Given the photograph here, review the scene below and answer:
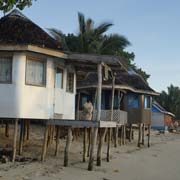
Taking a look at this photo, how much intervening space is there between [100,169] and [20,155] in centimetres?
377

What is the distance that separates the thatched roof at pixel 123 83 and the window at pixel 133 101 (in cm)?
74

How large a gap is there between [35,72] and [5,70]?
1231mm

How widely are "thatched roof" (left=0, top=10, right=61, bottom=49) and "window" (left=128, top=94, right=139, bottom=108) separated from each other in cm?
1774

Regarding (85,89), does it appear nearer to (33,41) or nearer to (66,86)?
(66,86)

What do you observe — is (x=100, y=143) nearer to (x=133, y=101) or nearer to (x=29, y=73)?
(x=29, y=73)

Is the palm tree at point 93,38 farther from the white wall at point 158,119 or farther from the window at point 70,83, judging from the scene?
the white wall at point 158,119

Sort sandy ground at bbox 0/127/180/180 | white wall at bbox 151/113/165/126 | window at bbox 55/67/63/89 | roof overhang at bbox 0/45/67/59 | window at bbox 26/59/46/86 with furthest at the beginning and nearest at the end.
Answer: white wall at bbox 151/113/165/126
window at bbox 55/67/63/89
window at bbox 26/59/46/86
roof overhang at bbox 0/45/67/59
sandy ground at bbox 0/127/180/180

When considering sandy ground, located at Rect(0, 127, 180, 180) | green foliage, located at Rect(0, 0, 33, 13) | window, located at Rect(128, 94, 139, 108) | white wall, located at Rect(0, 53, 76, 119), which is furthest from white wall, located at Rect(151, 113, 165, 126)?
green foliage, located at Rect(0, 0, 33, 13)

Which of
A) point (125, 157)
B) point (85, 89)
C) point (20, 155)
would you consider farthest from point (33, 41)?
point (85, 89)

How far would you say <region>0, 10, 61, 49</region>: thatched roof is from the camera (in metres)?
19.4

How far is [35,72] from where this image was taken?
1967 centimetres

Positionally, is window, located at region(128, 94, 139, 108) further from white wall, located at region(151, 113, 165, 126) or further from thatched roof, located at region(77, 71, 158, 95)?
white wall, located at region(151, 113, 165, 126)

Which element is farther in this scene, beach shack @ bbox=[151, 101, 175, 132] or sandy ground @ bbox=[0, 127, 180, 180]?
beach shack @ bbox=[151, 101, 175, 132]

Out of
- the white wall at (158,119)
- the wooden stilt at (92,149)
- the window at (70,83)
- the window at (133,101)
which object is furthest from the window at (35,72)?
the white wall at (158,119)
